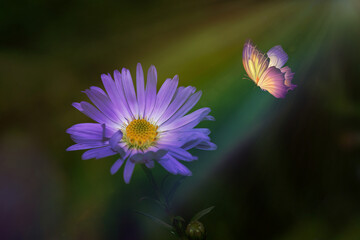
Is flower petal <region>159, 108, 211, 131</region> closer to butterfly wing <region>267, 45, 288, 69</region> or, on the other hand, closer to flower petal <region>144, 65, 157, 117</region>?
flower petal <region>144, 65, 157, 117</region>

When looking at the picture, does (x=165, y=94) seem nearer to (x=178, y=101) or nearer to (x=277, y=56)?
(x=178, y=101)

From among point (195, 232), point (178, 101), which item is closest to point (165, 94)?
point (178, 101)

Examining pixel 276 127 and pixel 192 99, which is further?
pixel 276 127

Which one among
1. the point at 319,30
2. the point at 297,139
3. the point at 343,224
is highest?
the point at 319,30

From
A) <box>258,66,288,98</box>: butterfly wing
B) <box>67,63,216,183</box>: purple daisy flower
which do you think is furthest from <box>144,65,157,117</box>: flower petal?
<box>258,66,288,98</box>: butterfly wing

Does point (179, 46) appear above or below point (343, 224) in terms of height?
above

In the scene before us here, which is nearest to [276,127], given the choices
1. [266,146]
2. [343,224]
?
[266,146]

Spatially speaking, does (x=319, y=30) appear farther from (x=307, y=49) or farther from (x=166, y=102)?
(x=166, y=102)
